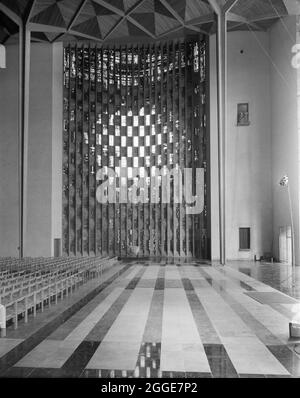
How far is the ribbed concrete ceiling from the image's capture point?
76.2 ft

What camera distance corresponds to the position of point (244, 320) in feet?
27.1

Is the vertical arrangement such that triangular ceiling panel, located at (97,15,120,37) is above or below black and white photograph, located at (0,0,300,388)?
above

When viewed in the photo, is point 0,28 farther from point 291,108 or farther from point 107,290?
point 107,290

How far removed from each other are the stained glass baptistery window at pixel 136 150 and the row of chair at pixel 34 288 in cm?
1024

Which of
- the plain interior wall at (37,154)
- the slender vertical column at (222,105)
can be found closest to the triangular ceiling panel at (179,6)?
the slender vertical column at (222,105)

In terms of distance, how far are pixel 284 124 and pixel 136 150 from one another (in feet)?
32.9

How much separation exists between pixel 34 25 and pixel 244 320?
886 inches

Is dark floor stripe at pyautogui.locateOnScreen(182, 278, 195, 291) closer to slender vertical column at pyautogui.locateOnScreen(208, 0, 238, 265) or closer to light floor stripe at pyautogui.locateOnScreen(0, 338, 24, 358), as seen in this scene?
light floor stripe at pyautogui.locateOnScreen(0, 338, 24, 358)

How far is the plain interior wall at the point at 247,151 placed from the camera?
26.3 metres

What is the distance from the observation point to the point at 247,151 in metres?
26.6

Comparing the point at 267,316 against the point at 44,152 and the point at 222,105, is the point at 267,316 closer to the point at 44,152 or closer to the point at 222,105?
the point at 222,105

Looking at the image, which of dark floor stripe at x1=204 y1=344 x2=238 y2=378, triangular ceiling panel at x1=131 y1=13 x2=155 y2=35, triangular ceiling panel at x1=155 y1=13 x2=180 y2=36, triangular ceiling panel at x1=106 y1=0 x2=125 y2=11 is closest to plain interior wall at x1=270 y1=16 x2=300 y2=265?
triangular ceiling panel at x1=155 y1=13 x2=180 y2=36

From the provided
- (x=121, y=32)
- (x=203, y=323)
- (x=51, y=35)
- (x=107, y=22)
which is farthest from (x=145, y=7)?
(x=203, y=323)
